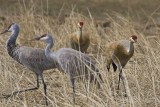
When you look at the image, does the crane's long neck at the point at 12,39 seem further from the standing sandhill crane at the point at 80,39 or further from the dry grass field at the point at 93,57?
the standing sandhill crane at the point at 80,39

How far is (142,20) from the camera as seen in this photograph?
12.1 meters

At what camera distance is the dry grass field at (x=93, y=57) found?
3.94 meters

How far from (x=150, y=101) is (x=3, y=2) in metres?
9.19

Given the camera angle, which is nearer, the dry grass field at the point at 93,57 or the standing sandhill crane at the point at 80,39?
the dry grass field at the point at 93,57

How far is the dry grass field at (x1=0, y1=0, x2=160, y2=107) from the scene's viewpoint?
3941 millimetres

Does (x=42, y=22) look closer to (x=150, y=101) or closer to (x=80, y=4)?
(x=150, y=101)

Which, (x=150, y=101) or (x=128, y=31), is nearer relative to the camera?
(x=150, y=101)

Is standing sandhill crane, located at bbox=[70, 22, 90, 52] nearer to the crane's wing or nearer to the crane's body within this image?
the crane's body

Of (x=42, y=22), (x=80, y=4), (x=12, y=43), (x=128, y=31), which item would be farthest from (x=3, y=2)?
(x=12, y=43)

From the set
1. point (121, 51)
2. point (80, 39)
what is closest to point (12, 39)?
point (121, 51)

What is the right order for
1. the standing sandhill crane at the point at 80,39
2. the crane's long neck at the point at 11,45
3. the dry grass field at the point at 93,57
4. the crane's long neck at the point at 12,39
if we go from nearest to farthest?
the dry grass field at the point at 93,57 < the crane's long neck at the point at 11,45 < the crane's long neck at the point at 12,39 < the standing sandhill crane at the point at 80,39

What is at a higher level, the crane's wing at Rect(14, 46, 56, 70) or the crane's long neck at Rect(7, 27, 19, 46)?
the crane's long neck at Rect(7, 27, 19, 46)

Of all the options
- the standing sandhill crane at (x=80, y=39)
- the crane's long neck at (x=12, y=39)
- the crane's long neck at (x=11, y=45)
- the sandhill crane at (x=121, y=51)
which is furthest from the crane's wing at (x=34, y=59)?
the standing sandhill crane at (x=80, y=39)

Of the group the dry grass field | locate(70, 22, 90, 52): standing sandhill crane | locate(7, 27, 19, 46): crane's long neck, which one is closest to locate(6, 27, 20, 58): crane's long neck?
locate(7, 27, 19, 46): crane's long neck
